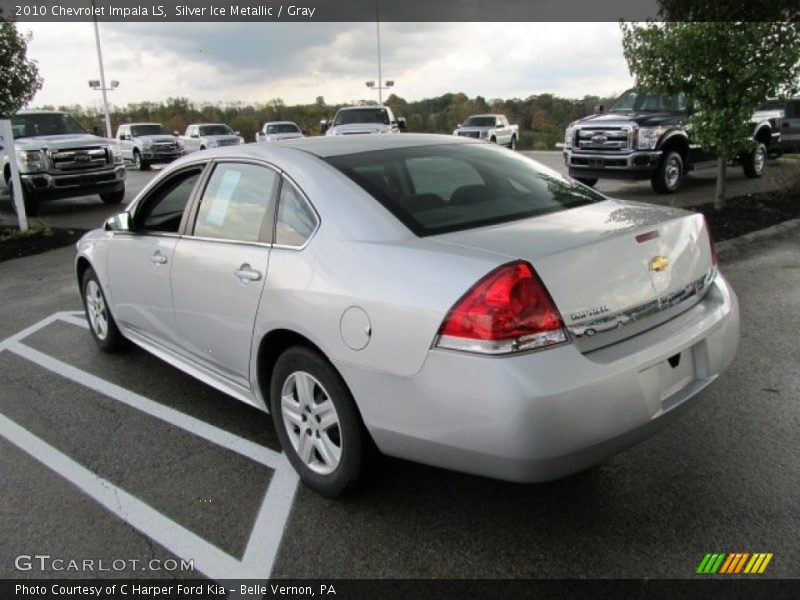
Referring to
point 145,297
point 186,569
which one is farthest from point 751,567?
point 145,297

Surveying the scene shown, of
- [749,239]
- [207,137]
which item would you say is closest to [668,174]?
[749,239]

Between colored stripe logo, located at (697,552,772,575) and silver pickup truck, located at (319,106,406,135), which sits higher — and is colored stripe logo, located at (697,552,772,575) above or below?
below

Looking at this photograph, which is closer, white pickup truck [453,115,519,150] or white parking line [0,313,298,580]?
white parking line [0,313,298,580]

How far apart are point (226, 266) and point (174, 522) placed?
4.11ft

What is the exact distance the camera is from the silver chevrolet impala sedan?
238 cm

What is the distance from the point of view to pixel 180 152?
2658 cm

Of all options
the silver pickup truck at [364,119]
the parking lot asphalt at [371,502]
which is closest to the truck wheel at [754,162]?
the silver pickup truck at [364,119]

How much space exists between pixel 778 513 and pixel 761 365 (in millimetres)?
1832

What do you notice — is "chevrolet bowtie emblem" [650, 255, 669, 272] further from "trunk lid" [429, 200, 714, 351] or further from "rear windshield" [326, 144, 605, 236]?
"rear windshield" [326, 144, 605, 236]

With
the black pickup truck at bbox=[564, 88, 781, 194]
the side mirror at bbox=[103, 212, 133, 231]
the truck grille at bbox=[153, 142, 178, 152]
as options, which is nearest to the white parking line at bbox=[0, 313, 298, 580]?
the side mirror at bbox=[103, 212, 133, 231]

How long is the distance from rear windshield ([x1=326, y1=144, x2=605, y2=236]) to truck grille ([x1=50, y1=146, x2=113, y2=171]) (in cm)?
1160

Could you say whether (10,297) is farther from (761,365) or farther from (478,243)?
(761,365)

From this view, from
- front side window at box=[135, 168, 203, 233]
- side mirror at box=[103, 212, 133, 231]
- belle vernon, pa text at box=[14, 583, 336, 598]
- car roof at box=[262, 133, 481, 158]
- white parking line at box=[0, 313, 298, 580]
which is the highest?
car roof at box=[262, 133, 481, 158]

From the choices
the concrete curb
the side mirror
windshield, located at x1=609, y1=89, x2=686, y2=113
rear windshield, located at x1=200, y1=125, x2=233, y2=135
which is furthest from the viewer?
rear windshield, located at x1=200, y1=125, x2=233, y2=135
